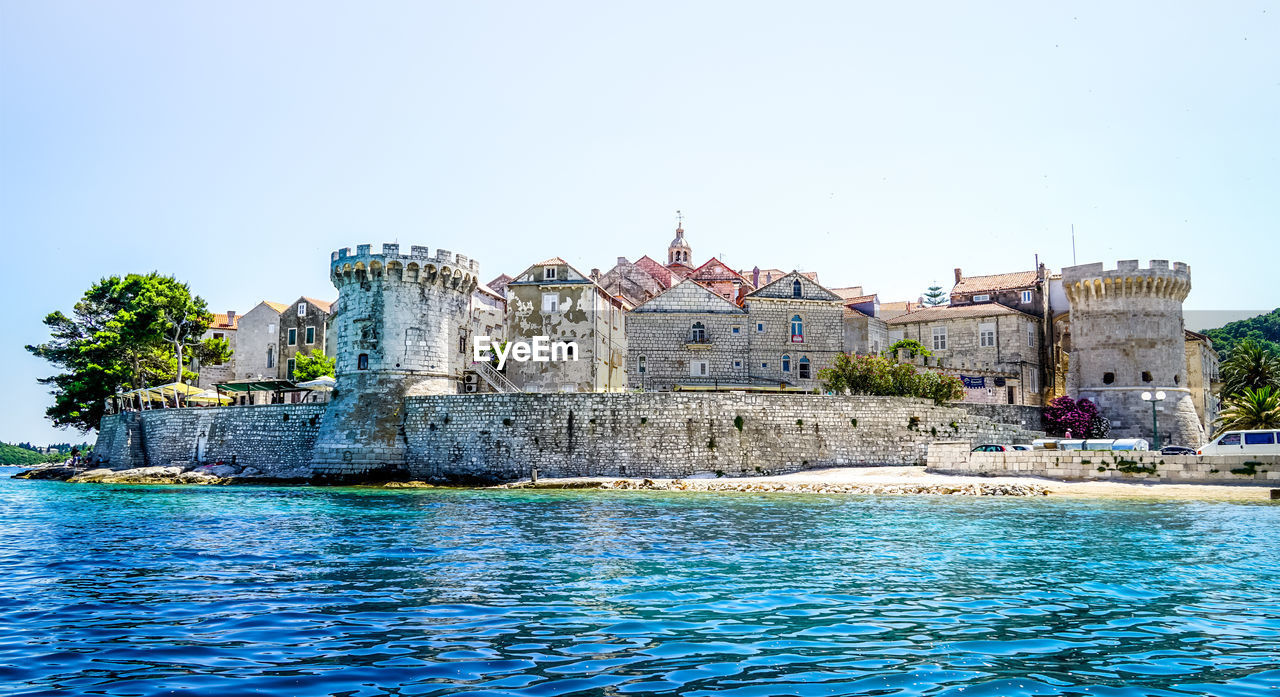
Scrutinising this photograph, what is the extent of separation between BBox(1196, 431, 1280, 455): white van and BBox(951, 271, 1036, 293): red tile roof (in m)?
22.6

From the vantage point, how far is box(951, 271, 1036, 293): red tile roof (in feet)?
169

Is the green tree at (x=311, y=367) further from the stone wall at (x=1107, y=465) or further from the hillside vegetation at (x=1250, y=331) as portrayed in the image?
the hillside vegetation at (x=1250, y=331)

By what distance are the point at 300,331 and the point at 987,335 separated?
137 feet

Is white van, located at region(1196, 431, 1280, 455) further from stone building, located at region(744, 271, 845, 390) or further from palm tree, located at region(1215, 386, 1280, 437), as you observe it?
stone building, located at region(744, 271, 845, 390)

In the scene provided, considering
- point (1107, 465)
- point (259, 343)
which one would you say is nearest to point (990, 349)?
point (1107, 465)

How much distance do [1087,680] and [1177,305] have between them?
139 feet

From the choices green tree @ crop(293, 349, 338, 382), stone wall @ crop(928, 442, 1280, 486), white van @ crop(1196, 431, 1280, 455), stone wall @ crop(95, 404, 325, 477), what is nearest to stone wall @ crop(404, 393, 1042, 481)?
stone wall @ crop(928, 442, 1280, 486)

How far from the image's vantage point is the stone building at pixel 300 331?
185 feet

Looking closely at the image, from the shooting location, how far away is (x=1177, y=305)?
4291 centimetres

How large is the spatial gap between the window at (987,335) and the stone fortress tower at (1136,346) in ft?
18.7

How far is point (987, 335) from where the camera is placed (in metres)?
49.0

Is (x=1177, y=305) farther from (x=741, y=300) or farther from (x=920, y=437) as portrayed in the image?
(x=741, y=300)

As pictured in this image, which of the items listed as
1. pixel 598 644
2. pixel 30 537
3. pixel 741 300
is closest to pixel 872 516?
pixel 598 644

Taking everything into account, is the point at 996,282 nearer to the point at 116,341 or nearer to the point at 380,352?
the point at 380,352
